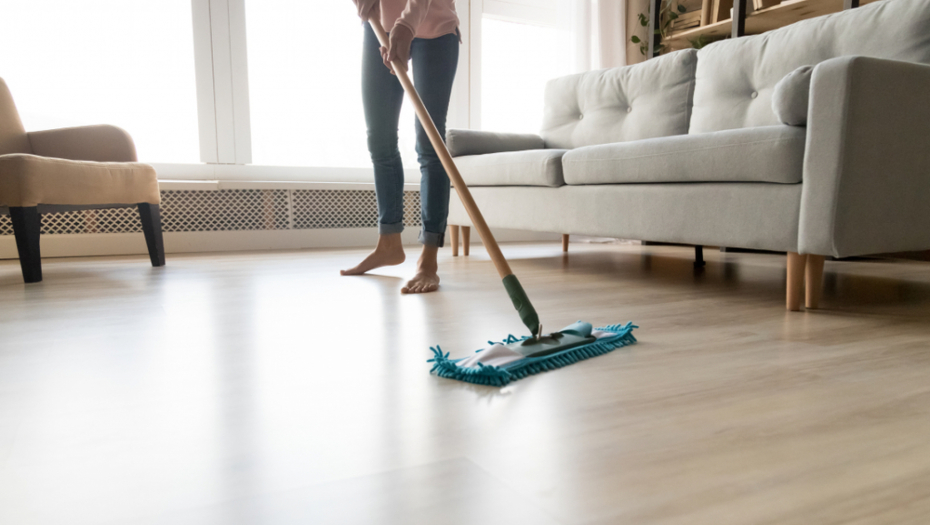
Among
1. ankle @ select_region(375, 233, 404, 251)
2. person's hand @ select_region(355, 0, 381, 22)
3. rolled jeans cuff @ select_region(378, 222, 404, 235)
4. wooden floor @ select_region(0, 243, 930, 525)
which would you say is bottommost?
wooden floor @ select_region(0, 243, 930, 525)

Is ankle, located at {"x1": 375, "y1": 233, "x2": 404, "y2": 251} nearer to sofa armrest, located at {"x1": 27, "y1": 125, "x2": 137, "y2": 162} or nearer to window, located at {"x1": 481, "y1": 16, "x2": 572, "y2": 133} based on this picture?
sofa armrest, located at {"x1": 27, "y1": 125, "x2": 137, "y2": 162}

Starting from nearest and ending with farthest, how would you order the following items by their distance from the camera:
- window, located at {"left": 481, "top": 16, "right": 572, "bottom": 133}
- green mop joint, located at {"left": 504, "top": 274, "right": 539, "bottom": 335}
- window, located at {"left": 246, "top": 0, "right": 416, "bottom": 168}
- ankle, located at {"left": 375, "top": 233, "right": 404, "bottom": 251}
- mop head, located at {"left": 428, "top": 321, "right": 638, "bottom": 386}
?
mop head, located at {"left": 428, "top": 321, "right": 638, "bottom": 386}, green mop joint, located at {"left": 504, "top": 274, "right": 539, "bottom": 335}, ankle, located at {"left": 375, "top": 233, "right": 404, "bottom": 251}, window, located at {"left": 246, "top": 0, "right": 416, "bottom": 168}, window, located at {"left": 481, "top": 16, "right": 572, "bottom": 133}

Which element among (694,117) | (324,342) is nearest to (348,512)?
(324,342)

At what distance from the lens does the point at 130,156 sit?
2.36m

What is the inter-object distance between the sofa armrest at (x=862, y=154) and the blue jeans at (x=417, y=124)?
88 centimetres

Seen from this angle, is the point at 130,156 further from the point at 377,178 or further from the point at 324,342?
the point at 324,342

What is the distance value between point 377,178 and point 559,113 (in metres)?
1.33

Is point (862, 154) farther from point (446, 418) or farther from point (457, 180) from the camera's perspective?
point (446, 418)

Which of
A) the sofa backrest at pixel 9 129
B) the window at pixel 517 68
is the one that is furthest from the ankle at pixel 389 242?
the window at pixel 517 68

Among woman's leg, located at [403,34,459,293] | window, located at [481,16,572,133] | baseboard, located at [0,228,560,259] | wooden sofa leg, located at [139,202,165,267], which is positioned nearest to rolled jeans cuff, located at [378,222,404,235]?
woman's leg, located at [403,34,459,293]

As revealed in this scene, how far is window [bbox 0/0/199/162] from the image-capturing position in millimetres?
2709

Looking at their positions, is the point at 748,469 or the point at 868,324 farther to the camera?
the point at 868,324

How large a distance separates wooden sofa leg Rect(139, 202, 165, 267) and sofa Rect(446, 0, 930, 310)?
117 centimetres

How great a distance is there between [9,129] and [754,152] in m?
2.56
